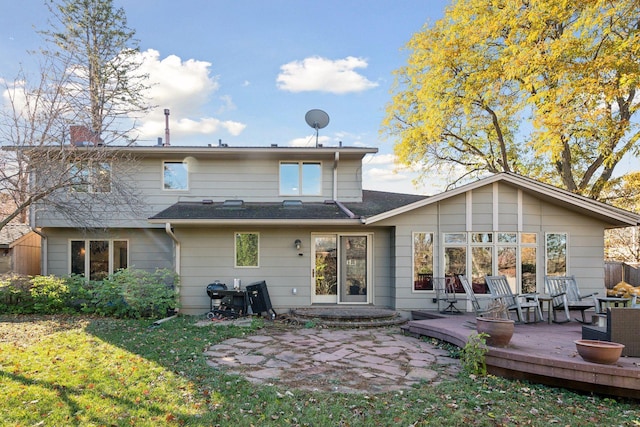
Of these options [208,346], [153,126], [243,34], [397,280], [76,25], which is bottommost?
[208,346]

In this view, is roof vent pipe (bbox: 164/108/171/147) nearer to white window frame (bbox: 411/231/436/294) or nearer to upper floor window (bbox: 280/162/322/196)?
upper floor window (bbox: 280/162/322/196)

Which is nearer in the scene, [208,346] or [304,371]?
[304,371]

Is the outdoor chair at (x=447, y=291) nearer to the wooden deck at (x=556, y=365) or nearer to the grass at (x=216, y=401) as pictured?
the wooden deck at (x=556, y=365)

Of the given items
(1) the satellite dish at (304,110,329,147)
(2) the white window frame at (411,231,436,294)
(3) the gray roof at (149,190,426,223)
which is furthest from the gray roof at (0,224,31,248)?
(2) the white window frame at (411,231,436,294)

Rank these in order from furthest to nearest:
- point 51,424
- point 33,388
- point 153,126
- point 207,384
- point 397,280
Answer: point 153,126
point 397,280
point 207,384
point 33,388
point 51,424

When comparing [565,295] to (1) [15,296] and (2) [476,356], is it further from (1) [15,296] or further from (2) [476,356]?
(1) [15,296]

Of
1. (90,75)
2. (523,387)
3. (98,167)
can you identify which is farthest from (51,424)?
(90,75)

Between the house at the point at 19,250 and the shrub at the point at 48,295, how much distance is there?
8.22 feet

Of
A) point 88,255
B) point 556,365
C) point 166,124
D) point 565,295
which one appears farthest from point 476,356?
point 166,124

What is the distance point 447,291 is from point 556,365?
458 centimetres

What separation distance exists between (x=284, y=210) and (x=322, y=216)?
1172 mm

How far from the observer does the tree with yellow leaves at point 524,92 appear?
11.2 meters

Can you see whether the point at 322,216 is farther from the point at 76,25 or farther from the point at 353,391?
the point at 76,25

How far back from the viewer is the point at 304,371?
542 cm
